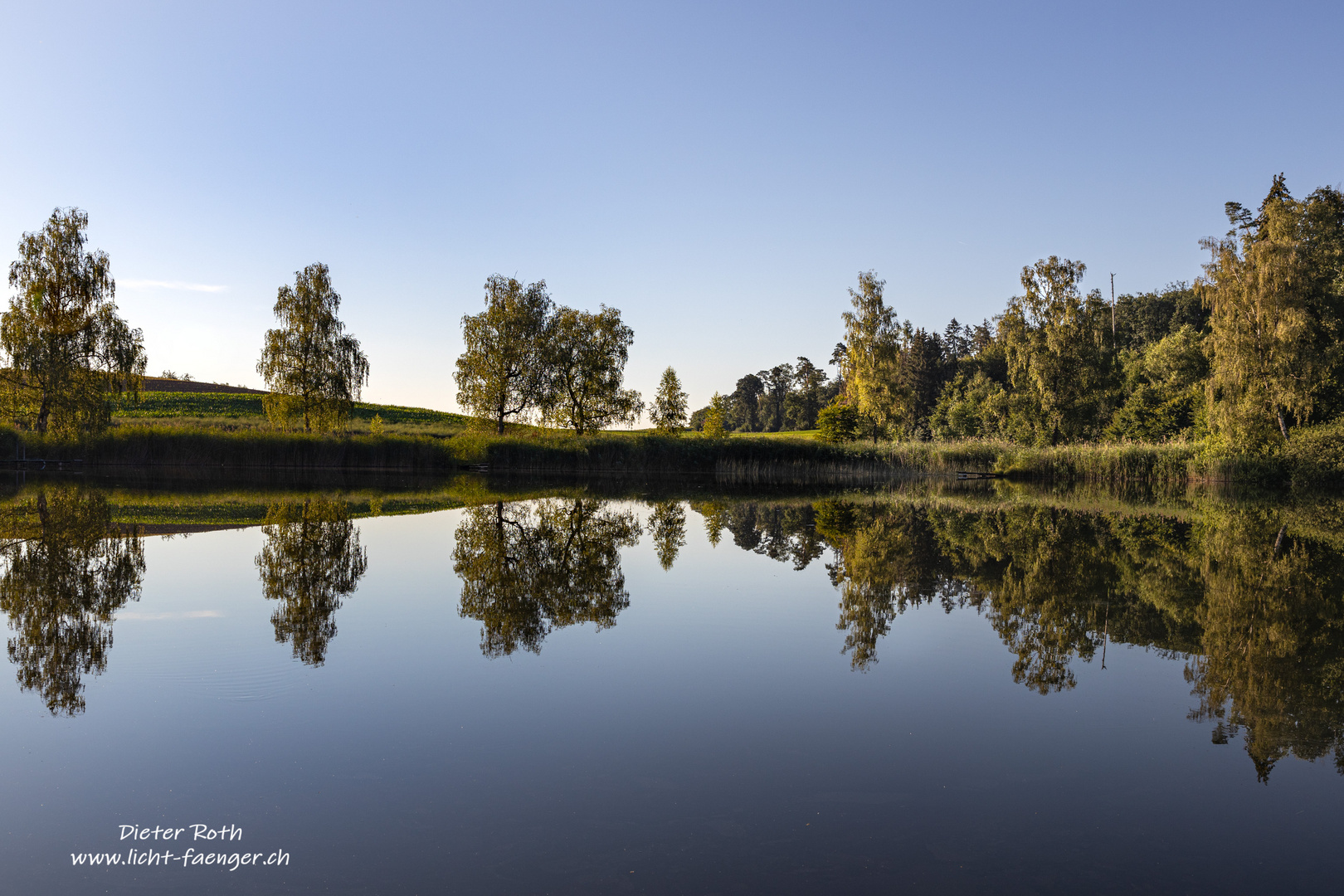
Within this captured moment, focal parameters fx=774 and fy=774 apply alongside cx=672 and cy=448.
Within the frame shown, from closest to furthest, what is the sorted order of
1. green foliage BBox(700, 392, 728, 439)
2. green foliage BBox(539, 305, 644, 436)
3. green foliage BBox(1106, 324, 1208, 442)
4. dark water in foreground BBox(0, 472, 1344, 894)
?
dark water in foreground BBox(0, 472, 1344, 894) < green foliage BBox(539, 305, 644, 436) < green foliage BBox(1106, 324, 1208, 442) < green foliage BBox(700, 392, 728, 439)

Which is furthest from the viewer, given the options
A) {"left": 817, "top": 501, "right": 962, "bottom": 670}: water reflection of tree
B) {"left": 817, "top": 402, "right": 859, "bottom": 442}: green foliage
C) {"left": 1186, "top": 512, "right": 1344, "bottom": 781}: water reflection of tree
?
{"left": 817, "top": 402, "right": 859, "bottom": 442}: green foliage

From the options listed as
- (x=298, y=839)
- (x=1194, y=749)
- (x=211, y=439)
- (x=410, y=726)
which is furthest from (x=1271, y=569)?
(x=211, y=439)

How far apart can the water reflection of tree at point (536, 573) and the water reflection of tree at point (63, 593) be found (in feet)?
8.01

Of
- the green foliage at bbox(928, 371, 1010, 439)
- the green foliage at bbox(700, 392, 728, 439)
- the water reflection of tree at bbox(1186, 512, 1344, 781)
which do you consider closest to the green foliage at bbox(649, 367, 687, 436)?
the green foliage at bbox(700, 392, 728, 439)

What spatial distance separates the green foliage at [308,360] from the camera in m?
33.8

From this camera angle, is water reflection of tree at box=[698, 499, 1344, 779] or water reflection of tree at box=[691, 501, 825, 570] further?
water reflection of tree at box=[691, 501, 825, 570]

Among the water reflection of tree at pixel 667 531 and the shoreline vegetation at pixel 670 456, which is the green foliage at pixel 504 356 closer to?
the shoreline vegetation at pixel 670 456

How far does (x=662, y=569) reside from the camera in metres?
9.04

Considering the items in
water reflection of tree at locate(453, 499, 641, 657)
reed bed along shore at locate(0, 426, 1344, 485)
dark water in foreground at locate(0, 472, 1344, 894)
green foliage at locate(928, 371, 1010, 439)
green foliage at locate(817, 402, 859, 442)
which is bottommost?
dark water in foreground at locate(0, 472, 1344, 894)

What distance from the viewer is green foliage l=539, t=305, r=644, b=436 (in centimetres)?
3950

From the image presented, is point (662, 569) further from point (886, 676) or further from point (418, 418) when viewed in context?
point (418, 418)

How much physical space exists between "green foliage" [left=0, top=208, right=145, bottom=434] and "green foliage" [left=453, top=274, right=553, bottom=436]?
44.7ft

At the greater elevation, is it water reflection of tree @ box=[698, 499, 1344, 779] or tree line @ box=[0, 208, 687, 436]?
tree line @ box=[0, 208, 687, 436]

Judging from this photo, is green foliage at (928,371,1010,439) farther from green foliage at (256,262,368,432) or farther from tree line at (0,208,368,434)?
tree line at (0,208,368,434)
